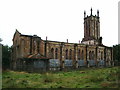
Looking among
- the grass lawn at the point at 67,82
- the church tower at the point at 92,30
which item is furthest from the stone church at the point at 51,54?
the grass lawn at the point at 67,82

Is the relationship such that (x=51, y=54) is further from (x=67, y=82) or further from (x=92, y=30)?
(x=67, y=82)

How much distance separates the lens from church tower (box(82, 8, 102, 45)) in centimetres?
5791

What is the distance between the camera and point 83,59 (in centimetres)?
4844

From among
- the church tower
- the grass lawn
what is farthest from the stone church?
the grass lawn

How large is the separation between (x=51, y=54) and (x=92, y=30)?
21689 mm

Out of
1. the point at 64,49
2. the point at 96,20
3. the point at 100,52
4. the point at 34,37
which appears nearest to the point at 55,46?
the point at 64,49

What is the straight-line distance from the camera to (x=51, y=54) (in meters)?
42.4

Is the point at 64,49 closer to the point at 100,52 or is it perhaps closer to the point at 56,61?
the point at 56,61

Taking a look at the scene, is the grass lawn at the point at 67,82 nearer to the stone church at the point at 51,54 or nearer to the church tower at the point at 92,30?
the stone church at the point at 51,54

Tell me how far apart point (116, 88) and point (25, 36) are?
29230 millimetres

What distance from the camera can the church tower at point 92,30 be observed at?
57.9 metres

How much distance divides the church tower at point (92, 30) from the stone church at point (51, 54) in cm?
87

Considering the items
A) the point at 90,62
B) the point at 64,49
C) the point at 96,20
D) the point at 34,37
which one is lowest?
the point at 90,62

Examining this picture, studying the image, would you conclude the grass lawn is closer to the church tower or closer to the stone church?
the stone church
